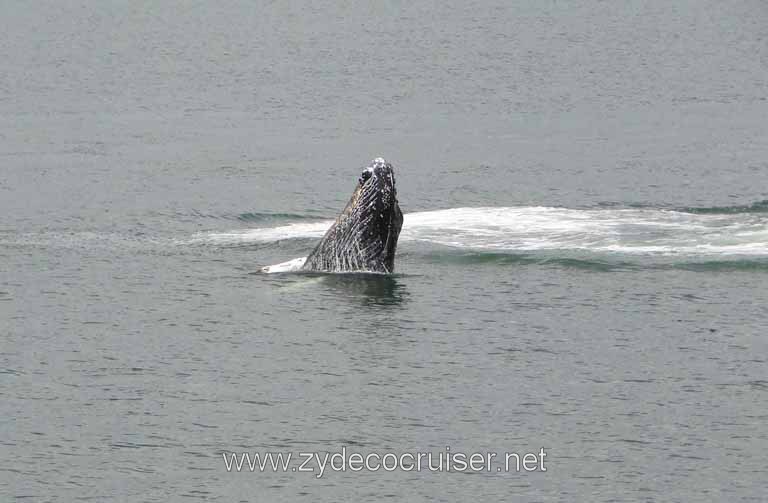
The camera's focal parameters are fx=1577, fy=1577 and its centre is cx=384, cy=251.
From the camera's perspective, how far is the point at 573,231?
95.8 ft

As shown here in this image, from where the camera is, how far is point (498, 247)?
27.8 m

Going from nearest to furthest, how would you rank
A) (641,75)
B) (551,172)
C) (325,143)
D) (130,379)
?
(130,379) < (551,172) < (325,143) < (641,75)

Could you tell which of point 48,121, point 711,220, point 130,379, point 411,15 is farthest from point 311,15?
point 130,379

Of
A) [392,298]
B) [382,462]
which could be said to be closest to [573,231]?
[392,298]

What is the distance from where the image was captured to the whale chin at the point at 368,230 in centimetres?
2503

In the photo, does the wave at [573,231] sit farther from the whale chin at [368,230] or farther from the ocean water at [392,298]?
the whale chin at [368,230]

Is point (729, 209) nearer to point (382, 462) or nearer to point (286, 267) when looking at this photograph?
point (286, 267)

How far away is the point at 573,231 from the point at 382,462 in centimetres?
1315

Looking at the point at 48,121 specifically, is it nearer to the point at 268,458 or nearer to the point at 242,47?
the point at 242,47

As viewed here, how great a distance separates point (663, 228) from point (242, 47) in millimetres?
49259

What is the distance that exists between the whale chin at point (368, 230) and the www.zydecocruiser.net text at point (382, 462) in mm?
8339

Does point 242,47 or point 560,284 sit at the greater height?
point 242,47

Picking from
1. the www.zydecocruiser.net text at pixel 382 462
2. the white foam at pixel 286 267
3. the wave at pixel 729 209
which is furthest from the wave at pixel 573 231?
the www.zydecocruiser.net text at pixel 382 462

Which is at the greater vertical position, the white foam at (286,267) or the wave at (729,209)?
the wave at (729,209)
